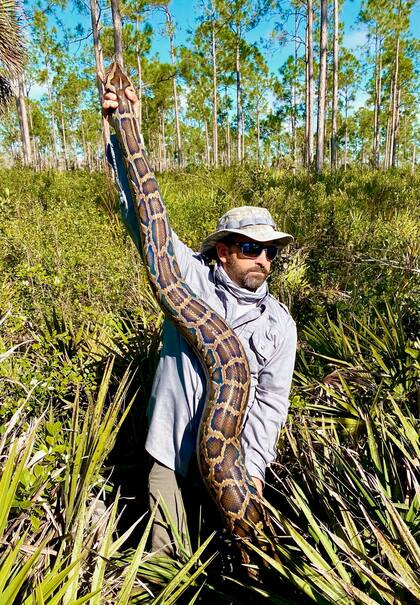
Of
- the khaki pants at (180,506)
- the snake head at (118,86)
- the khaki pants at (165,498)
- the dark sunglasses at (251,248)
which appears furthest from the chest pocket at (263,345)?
the snake head at (118,86)

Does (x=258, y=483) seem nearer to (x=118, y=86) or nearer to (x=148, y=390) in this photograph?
(x=148, y=390)

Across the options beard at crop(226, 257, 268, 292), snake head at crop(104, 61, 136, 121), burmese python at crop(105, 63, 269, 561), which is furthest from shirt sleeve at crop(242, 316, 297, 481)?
snake head at crop(104, 61, 136, 121)

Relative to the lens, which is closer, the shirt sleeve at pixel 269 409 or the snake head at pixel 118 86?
the shirt sleeve at pixel 269 409

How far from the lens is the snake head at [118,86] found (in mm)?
3102

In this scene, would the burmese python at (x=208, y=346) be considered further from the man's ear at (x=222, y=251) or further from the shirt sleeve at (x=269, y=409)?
the man's ear at (x=222, y=251)

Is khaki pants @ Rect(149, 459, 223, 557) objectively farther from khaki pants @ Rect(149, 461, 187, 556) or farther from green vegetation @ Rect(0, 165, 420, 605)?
green vegetation @ Rect(0, 165, 420, 605)

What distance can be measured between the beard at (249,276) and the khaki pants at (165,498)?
139cm

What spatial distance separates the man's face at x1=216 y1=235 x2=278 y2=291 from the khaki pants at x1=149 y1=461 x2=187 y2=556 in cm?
141

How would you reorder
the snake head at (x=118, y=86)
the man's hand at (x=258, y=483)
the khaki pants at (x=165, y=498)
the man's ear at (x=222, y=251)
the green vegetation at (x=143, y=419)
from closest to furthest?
1. the green vegetation at (x=143, y=419)
2. the man's hand at (x=258, y=483)
3. the khaki pants at (x=165, y=498)
4. the man's ear at (x=222, y=251)
5. the snake head at (x=118, y=86)

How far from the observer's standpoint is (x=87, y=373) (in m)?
3.83

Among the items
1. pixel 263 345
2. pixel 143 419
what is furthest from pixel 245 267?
pixel 143 419

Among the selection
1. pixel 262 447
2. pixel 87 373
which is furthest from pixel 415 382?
pixel 87 373

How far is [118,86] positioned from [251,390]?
2.44 m

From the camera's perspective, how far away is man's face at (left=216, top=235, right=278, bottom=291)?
2.88m
